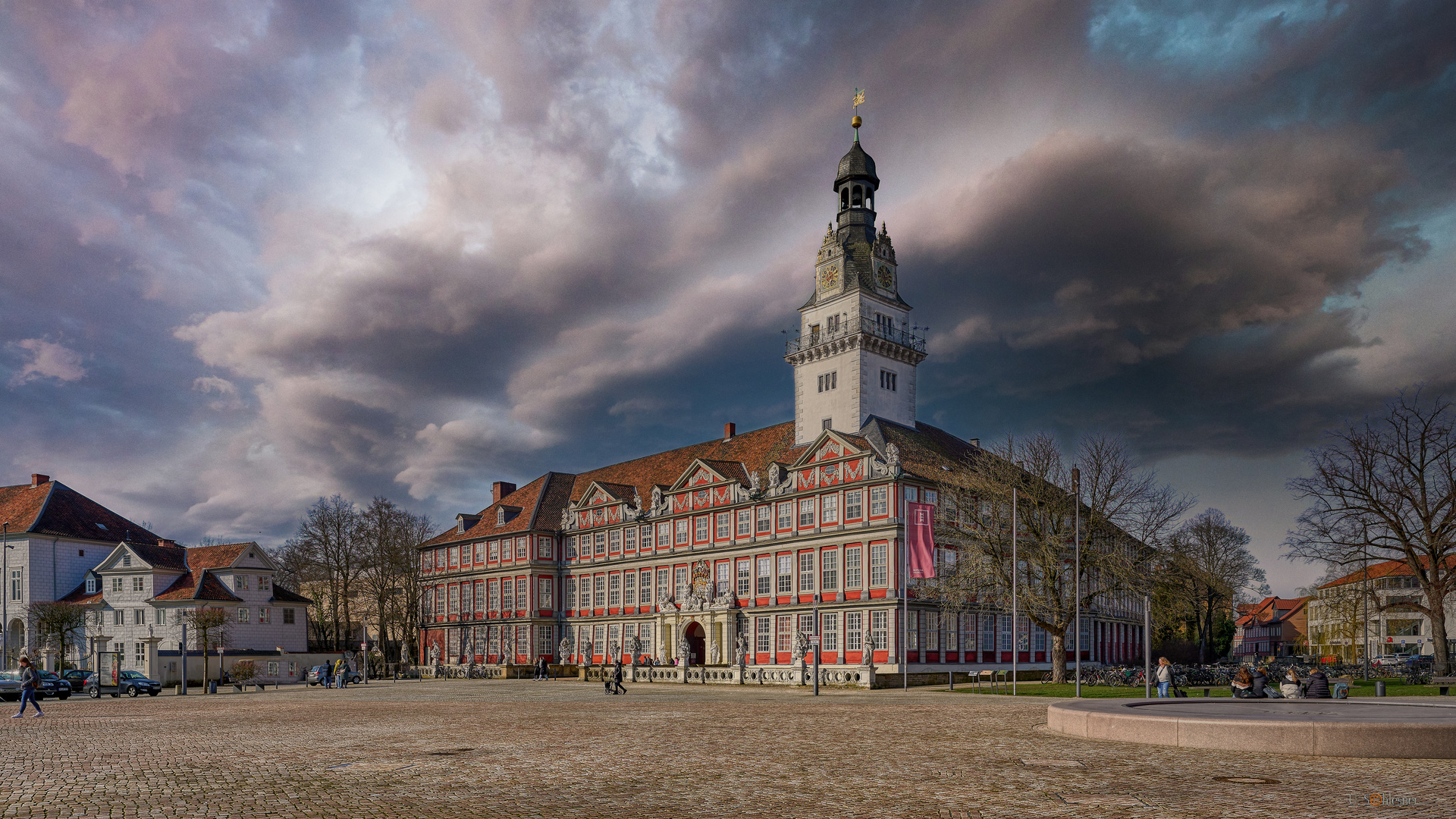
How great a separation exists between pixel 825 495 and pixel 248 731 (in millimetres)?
40965

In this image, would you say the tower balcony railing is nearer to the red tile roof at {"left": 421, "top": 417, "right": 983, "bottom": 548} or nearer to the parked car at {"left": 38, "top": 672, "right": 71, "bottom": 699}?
the red tile roof at {"left": 421, "top": 417, "right": 983, "bottom": 548}

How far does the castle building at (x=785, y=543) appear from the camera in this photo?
58281mm

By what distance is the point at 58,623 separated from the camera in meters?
76.5

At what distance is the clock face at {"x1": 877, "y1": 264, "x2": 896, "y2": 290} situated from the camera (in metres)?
68.6

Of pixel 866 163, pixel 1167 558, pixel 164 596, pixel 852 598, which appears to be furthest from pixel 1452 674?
pixel 164 596

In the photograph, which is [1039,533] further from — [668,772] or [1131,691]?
[668,772]

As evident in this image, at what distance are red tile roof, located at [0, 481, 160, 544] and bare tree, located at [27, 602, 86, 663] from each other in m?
7.39

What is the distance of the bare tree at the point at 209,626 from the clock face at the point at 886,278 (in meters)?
47.4

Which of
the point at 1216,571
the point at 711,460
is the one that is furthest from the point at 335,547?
the point at 1216,571

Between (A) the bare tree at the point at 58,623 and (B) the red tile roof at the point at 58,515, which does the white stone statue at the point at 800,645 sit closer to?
(A) the bare tree at the point at 58,623

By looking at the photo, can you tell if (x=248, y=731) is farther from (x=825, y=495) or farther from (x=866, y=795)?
(x=825, y=495)

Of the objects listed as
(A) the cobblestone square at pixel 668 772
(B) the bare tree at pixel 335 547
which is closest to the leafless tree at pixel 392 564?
(B) the bare tree at pixel 335 547

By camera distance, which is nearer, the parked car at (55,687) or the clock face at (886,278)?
the parked car at (55,687)

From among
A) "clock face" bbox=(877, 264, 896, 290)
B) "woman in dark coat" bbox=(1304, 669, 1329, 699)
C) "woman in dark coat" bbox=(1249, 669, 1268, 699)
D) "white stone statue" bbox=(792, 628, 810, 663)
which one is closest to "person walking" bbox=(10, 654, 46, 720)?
"woman in dark coat" bbox=(1249, 669, 1268, 699)
